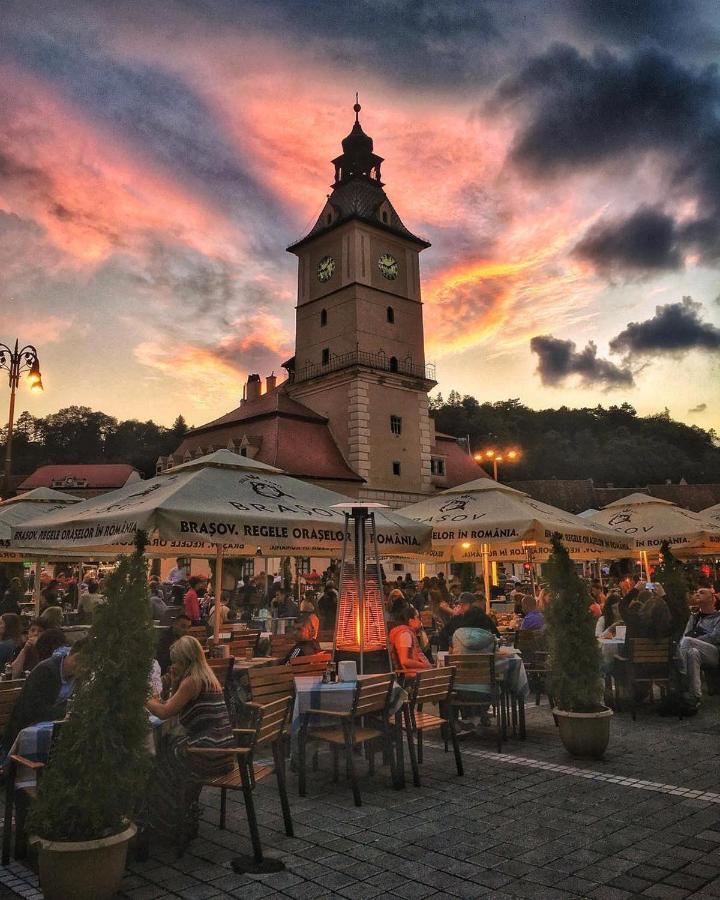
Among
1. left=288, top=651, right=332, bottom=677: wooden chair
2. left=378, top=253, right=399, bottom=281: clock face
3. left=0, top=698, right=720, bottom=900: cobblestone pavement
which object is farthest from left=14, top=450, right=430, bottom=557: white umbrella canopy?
left=378, top=253, right=399, bottom=281: clock face

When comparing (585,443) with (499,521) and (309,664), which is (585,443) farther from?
(309,664)

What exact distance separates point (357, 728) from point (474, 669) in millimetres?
1944

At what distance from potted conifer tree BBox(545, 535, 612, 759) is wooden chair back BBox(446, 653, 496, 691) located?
92cm

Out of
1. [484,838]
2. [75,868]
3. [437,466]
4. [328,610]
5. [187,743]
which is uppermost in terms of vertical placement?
[437,466]

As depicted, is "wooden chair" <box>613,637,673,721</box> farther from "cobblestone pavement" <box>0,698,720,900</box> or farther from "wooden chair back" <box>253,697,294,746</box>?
"wooden chair back" <box>253,697,294,746</box>

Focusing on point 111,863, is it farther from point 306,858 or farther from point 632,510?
point 632,510

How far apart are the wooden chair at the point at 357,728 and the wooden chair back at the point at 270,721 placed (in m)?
0.60

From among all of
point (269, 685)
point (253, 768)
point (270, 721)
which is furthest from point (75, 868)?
point (269, 685)

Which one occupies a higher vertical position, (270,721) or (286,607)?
(286,607)

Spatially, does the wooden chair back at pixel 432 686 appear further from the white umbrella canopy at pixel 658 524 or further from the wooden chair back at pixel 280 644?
the white umbrella canopy at pixel 658 524

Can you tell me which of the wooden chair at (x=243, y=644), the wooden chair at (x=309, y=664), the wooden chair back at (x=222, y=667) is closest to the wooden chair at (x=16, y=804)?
the wooden chair back at (x=222, y=667)

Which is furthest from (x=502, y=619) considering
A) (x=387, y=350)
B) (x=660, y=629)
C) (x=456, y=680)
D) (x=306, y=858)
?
(x=387, y=350)

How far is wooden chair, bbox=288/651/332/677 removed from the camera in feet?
27.4

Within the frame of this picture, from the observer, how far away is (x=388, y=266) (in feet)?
135
